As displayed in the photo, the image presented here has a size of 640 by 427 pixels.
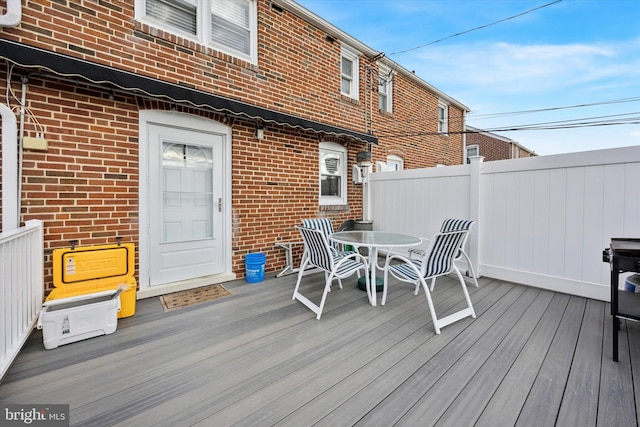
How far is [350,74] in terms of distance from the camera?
6.05 metres

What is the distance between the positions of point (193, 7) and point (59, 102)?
2.22m

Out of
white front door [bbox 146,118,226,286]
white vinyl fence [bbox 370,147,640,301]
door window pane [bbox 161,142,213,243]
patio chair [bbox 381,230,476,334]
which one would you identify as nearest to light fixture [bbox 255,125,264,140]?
white front door [bbox 146,118,226,286]

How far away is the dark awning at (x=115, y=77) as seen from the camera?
2268 mm

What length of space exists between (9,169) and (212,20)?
10.2 feet

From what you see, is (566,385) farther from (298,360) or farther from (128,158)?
(128,158)

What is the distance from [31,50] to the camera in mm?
2314

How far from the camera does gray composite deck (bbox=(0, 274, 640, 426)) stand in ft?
5.00

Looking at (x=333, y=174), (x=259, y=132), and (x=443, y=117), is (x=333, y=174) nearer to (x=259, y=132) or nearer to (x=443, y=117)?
(x=259, y=132)

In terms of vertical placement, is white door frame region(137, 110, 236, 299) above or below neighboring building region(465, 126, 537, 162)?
below

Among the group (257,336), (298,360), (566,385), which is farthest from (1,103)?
(566,385)

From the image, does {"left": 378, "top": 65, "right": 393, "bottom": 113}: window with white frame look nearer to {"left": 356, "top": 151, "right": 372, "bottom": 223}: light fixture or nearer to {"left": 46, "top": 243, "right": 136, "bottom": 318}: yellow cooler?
{"left": 356, "top": 151, "right": 372, "bottom": 223}: light fixture

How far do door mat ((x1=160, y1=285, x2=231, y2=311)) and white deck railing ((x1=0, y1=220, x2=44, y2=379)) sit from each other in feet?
3.63

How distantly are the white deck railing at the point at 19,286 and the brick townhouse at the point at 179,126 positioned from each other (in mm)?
228

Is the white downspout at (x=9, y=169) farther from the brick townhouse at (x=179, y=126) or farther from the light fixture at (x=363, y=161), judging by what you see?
the light fixture at (x=363, y=161)
